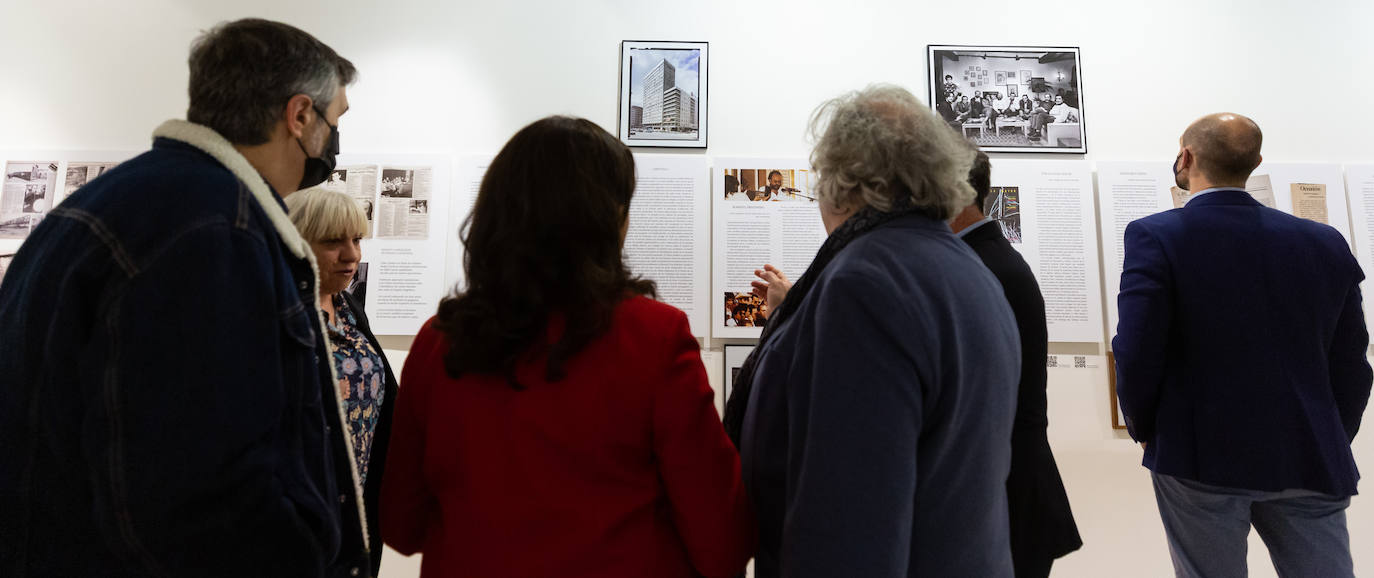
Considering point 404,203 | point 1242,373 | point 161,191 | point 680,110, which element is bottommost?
point 1242,373

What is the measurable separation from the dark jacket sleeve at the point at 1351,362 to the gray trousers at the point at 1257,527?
0.95 feet

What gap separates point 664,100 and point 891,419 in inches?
89.5

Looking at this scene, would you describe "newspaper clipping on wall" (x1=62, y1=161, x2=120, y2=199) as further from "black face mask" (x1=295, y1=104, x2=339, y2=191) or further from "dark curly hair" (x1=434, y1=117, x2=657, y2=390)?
"dark curly hair" (x1=434, y1=117, x2=657, y2=390)

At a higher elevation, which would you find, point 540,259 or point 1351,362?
point 540,259

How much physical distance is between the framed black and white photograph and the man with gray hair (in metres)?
2.81

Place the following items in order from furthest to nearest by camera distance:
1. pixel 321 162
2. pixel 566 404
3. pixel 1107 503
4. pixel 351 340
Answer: pixel 1107 503 → pixel 351 340 → pixel 321 162 → pixel 566 404

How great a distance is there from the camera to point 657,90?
10.0 ft

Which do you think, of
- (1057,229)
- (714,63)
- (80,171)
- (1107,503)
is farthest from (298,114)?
(1107,503)

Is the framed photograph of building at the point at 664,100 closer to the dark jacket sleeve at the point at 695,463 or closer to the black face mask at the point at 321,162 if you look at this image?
the black face mask at the point at 321,162

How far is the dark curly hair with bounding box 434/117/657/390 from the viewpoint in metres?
1.03

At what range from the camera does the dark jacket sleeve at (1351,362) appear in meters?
2.06

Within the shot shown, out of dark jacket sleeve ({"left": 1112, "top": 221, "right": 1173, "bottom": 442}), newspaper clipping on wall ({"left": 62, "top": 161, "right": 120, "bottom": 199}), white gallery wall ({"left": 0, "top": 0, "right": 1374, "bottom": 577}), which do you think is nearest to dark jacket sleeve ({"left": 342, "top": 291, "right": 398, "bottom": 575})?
white gallery wall ({"left": 0, "top": 0, "right": 1374, "bottom": 577})

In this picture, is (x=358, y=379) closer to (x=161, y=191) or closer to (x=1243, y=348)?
(x=161, y=191)

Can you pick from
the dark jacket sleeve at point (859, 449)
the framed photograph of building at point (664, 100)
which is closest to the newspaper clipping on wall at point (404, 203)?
the framed photograph of building at point (664, 100)
